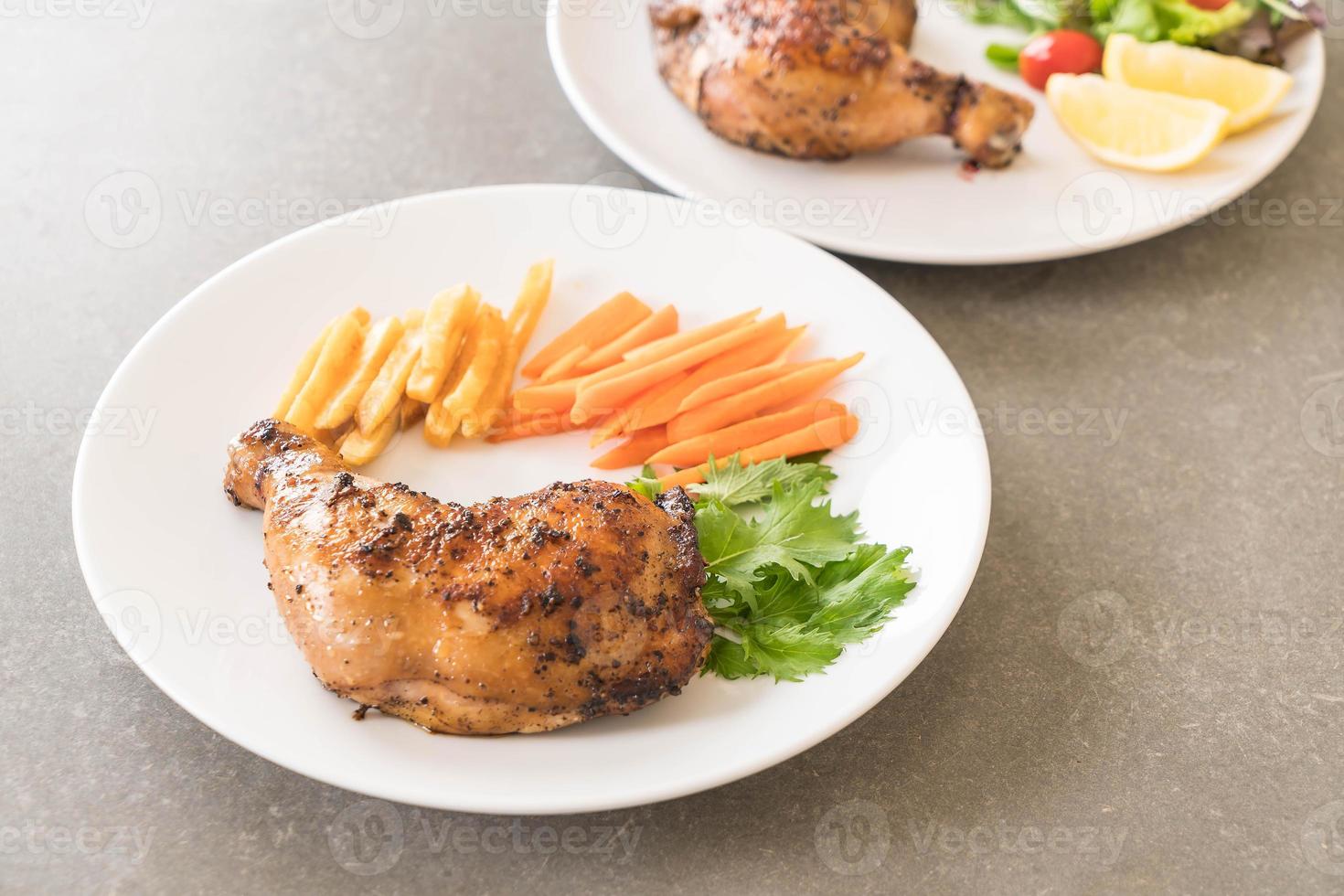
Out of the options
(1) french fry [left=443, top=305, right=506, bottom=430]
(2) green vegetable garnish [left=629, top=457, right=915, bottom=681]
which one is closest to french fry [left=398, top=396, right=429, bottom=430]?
(1) french fry [left=443, top=305, right=506, bottom=430]

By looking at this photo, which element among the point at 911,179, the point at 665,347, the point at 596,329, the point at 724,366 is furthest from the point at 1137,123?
the point at 596,329

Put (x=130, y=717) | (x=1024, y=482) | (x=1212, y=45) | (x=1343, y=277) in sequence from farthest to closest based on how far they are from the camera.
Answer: (x=1212, y=45)
(x=1343, y=277)
(x=1024, y=482)
(x=130, y=717)

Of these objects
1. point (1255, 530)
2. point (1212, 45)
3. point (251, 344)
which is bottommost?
point (1255, 530)

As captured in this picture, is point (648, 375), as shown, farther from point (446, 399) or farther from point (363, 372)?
point (363, 372)

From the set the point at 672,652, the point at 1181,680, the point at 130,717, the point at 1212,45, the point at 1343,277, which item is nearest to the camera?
the point at 672,652

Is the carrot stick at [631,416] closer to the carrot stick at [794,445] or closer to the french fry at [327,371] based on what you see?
the carrot stick at [794,445]

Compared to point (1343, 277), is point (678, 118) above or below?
above

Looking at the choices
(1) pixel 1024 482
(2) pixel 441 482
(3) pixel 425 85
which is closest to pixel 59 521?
(2) pixel 441 482

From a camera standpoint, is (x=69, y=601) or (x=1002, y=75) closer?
(x=69, y=601)

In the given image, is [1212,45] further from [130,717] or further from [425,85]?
[130,717]
